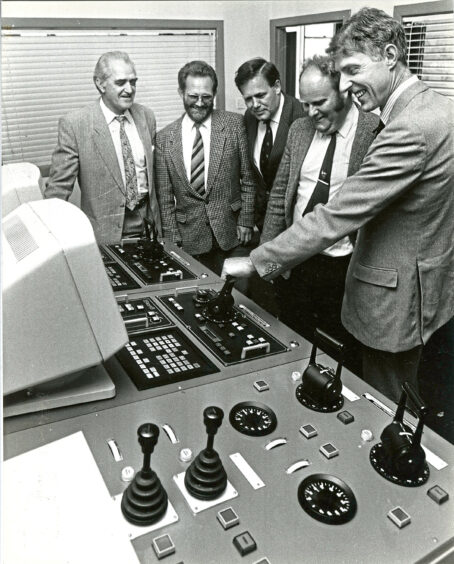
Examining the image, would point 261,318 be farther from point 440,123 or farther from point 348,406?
point 440,123

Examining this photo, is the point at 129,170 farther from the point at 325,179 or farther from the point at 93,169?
the point at 325,179

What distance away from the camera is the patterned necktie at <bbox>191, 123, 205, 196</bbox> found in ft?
11.3

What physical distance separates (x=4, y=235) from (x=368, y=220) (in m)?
1.15

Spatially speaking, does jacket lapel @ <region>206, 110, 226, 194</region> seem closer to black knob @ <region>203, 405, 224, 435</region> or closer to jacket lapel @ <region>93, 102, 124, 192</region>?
jacket lapel @ <region>93, 102, 124, 192</region>

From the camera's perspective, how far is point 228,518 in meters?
1.08

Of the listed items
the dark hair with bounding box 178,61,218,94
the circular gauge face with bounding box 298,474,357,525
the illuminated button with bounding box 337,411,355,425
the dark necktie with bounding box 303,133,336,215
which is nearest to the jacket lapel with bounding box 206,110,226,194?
the dark hair with bounding box 178,61,218,94

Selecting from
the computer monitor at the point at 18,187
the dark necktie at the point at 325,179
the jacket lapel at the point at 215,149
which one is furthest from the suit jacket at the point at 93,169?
the dark necktie at the point at 325,179

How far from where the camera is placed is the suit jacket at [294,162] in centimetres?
262

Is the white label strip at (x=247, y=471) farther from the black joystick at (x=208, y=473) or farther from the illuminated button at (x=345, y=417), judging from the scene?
the illuminated button at (x=345, y=417)

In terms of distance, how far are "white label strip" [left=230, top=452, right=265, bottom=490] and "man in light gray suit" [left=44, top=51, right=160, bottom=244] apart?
2.27 meters

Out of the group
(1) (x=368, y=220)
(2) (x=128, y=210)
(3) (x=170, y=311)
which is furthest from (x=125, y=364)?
(2) (x=128, y=210)

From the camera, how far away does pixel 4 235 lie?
150cm

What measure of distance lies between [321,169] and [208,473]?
1.88 metres

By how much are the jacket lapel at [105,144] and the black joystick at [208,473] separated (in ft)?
8.23
